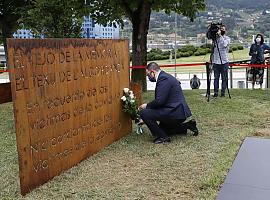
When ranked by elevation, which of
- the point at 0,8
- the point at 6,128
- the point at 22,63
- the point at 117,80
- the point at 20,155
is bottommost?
the point at 6,128

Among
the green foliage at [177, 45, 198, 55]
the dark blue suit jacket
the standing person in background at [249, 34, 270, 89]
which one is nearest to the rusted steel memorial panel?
the dark blue suit jacket

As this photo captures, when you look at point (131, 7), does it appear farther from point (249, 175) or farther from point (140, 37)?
point (249, 175)

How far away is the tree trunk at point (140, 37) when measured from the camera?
454 inches

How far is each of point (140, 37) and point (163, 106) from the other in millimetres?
5931

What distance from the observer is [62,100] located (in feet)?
16.4

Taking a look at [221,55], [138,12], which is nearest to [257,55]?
[221,55]

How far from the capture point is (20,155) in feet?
13.8

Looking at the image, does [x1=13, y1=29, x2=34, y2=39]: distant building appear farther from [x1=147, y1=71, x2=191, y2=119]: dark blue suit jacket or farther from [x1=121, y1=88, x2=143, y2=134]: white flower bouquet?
[x1=147, y1=71, x2=191, y2=119]: dark blue suit jacket

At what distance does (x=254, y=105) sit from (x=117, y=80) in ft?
13.7

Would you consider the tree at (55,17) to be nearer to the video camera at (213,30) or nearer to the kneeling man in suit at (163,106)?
the video camera at (213,30)

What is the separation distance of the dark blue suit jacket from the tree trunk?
5.47 meters

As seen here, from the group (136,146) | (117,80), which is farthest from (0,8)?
(136,146)

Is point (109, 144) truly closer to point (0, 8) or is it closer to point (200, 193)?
point (200, 193)

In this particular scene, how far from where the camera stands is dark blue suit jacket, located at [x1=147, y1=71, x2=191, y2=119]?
6.09 m
